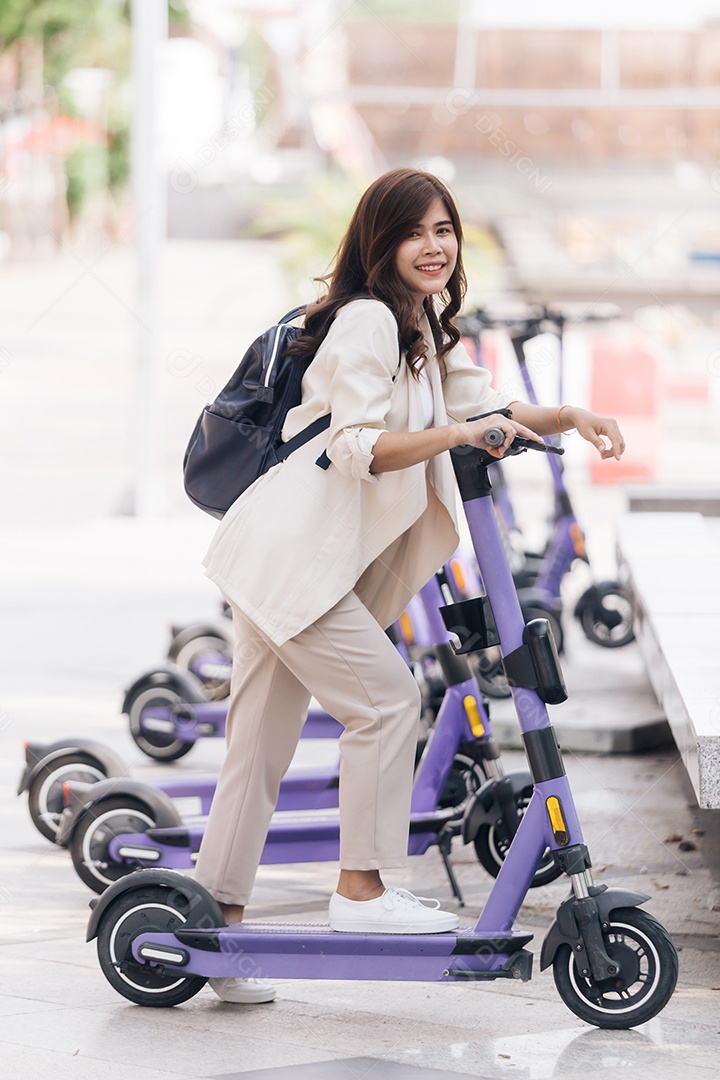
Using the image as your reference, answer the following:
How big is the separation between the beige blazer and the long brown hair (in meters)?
0.05

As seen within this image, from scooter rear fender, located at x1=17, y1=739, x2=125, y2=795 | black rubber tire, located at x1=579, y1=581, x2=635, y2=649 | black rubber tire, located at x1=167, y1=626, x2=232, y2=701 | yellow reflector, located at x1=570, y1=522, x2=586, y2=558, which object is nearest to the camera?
scooter rear fender, located at x1=17, y1=739, x2=125, y2=795

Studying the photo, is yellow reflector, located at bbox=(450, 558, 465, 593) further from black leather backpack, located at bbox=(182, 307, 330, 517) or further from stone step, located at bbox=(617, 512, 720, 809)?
black leather backpack, located at bbox=(182, 307, 330, 517)

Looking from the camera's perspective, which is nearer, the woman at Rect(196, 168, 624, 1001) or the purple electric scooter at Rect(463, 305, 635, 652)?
the woman at Rect(196, 168, 624, 1001)

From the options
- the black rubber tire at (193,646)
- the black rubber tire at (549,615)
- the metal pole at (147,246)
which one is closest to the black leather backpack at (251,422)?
the black rubber tire at (549,615)

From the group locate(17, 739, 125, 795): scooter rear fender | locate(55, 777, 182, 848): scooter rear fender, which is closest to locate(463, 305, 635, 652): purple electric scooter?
locate(17, 739, 125, 795): scooter rear fender

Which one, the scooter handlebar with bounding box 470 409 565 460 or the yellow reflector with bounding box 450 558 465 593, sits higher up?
the scooter handlebar with bounding box 470 409 565 460

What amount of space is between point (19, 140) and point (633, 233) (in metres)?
18.4

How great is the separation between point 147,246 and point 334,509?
934cm

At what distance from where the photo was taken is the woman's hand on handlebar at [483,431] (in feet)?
10.2

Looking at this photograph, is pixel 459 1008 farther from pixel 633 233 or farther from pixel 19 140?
pixel 633 233

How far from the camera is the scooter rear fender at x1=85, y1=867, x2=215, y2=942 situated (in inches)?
138

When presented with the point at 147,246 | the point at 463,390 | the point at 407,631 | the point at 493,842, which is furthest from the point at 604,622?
the point at 147,246

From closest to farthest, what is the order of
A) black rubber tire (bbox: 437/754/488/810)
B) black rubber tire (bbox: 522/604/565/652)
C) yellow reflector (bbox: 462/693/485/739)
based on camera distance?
yellow reflector (bbox: 462/693/485/739) → black rubber tire (bbox: 437/754/488/810) → black rubber tire (bbox: 522/604/565/652)

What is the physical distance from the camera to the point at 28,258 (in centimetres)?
4384
